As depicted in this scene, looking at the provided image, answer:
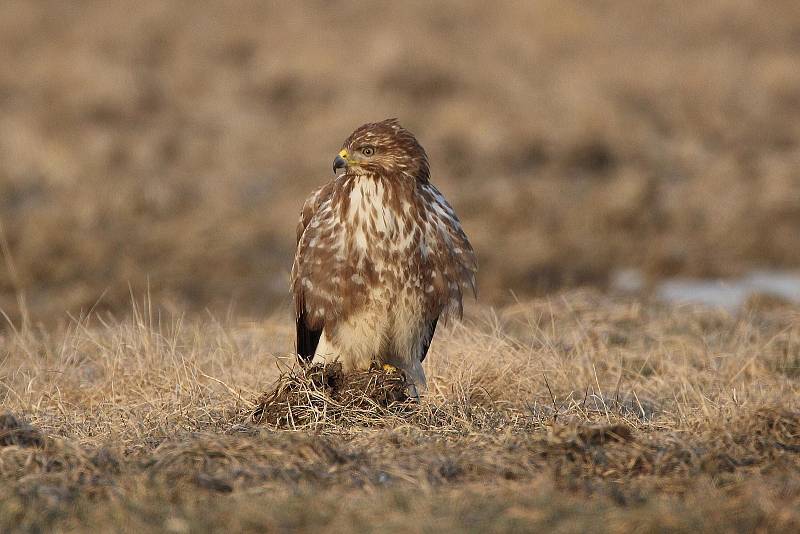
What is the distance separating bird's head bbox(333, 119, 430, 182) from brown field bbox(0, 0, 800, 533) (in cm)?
98

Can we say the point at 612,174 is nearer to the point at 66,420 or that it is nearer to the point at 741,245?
the point at 741,245

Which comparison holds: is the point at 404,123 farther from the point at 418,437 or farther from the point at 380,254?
the point at 418,437

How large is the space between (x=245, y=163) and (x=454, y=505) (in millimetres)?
10598

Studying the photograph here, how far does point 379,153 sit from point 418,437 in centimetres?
132

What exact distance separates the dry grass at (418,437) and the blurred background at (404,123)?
2.49 m

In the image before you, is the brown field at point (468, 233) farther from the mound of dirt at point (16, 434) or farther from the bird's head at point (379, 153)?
the bird's head at point (379, 153)

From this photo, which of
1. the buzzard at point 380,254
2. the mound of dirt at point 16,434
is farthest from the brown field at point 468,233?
the buzzard at point 380,254

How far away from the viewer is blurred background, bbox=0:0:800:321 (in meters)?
11.5

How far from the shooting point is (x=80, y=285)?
10.8 m

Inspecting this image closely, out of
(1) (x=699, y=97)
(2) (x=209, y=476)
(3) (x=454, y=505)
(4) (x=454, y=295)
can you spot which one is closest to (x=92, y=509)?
(2) (x=209, y=476)

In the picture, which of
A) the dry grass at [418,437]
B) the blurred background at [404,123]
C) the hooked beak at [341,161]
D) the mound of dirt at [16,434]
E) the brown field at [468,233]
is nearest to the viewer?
the dry grass at [418,437]

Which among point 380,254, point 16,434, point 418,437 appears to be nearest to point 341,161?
point 380,254

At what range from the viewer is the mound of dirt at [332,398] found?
5.25 metres

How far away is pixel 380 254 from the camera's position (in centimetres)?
549
